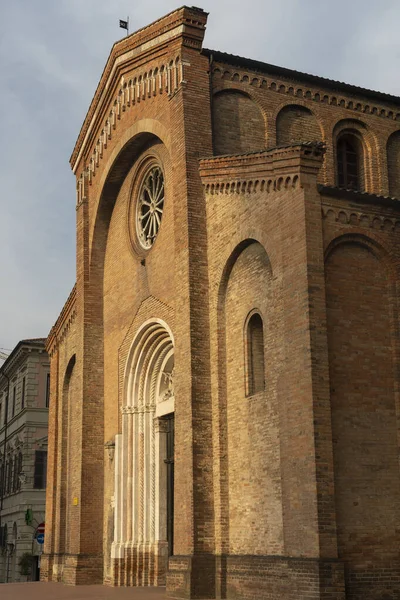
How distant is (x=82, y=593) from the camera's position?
17188 millimetres

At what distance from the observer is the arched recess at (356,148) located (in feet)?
60.7

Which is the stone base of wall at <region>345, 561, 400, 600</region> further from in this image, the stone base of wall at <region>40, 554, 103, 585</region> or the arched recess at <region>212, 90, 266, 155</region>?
the stone base of wall at <region>40, 554, 103, 585</region>

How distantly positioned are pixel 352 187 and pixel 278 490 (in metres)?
8.15

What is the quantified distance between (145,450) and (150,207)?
5781 mm

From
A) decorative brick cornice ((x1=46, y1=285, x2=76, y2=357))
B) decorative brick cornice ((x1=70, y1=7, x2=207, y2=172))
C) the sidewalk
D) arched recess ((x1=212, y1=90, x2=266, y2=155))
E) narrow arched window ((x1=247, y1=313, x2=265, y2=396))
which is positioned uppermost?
decorative brick cornice ((x1=70, y1=7, x2=207, y2=172))

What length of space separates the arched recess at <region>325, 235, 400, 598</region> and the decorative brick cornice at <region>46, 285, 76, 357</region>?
11.4 metres

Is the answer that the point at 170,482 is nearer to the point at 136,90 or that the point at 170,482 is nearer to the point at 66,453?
the point at 66,453

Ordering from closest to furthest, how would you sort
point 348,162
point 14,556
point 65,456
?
point 348,162
point 65,456
point 14,556

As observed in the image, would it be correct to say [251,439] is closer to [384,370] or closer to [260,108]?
[384,370]

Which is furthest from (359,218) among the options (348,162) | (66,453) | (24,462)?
(24,462)

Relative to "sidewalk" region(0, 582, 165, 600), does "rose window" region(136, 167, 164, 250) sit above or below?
above

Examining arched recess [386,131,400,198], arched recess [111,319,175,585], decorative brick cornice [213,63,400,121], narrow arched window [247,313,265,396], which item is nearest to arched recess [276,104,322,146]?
decorative brick cornice [213,63,400,121]

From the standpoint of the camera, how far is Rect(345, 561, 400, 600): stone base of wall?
11734mm

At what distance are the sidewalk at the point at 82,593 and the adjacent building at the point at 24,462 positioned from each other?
15.0 metres
